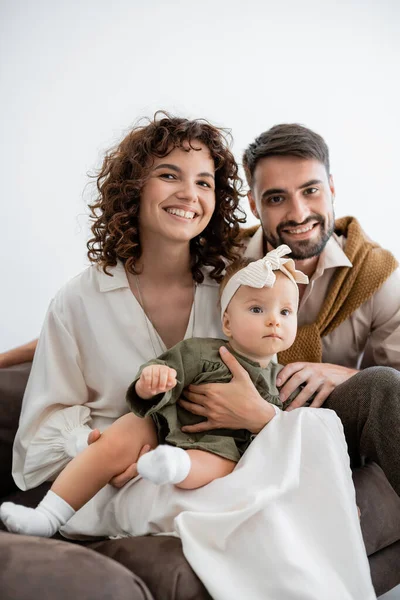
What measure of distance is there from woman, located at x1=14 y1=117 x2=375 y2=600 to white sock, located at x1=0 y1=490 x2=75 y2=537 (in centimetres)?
18

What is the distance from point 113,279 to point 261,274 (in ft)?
1.75

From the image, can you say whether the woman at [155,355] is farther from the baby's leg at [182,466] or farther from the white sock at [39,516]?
the white sock at [39,516]

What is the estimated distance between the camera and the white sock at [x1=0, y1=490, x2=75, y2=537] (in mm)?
1618

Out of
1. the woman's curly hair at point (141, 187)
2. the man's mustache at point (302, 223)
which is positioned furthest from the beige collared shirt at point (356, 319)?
the woman's curly hair at point (141, 187)

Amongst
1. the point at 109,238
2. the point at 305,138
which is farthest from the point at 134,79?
the point at 109,238

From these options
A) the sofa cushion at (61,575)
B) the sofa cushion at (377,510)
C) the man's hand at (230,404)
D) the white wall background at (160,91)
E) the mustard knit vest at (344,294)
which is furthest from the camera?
the white wall background at (160,91)

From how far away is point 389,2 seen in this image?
3791 millimetres

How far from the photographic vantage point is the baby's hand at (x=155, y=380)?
5.58ft

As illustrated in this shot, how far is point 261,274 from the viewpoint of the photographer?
1859 millimetres

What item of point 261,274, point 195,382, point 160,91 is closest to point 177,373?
point 195,382

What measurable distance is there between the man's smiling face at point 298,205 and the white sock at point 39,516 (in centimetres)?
122

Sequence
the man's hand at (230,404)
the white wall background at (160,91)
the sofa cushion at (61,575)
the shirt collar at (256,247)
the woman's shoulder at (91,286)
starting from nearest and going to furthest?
1. the sofa cushion at (61,575)
2. the man's hand at (230,404)
3. the woman's shoulder at (91,286)
4. the shirt collar at (256,247)
5. the white wall background at (160,91)

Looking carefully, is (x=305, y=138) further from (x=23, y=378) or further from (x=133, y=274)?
(x=23, y=378)

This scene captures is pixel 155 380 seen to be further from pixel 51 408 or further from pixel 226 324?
pixel 51 408
